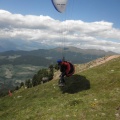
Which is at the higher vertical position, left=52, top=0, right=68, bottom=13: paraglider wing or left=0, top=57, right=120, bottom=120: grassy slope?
left=52, top=0, right=68, bottom=13: paraglider wing

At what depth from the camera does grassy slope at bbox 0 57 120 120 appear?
21344 millimetres

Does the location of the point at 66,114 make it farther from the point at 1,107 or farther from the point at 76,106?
the point at 1,107

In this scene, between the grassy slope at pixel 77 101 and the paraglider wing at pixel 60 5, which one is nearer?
the grassy slope at pixel 77 101

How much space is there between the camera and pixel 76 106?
23.1m

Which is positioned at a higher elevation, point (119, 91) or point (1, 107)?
point (119, 91)

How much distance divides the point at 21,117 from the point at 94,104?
264 inches

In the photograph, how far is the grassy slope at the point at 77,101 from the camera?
21344 mm

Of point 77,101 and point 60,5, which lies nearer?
point 77,101

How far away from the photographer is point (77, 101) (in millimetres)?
24094

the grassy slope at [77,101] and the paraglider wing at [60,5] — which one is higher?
the paraglider wing at [60,5]

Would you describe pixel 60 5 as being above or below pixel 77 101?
above

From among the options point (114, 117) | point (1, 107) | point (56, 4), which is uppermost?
point (56, 4)

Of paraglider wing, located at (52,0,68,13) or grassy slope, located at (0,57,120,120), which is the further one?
paraglider wing, located at (52,0,68,13)

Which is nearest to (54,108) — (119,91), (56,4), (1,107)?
(119,91)
